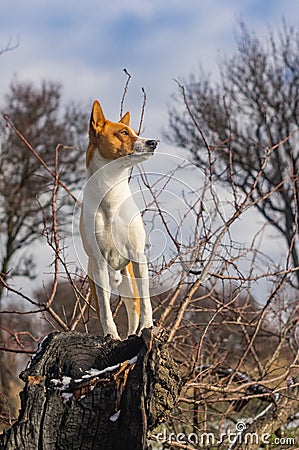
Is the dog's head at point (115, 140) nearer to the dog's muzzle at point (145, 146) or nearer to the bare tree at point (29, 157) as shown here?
the dog's muzzle at point (145, 146)

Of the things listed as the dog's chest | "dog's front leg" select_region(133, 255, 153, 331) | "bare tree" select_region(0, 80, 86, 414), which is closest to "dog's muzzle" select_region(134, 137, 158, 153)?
the dog's chest

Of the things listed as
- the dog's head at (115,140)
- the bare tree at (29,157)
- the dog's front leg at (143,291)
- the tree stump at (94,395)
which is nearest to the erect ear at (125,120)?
the dog's head at (115,140)

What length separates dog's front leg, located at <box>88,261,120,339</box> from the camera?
188 centimetres

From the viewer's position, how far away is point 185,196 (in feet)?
6.67

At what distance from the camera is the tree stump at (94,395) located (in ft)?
5.13

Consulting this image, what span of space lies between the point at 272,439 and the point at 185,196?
1992 millimetres

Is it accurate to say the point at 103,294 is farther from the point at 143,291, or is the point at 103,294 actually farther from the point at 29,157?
the point at 29,157

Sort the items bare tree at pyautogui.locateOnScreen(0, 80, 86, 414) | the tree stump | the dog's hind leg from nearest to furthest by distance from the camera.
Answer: the tree stump → the dog's hind leg → bare tree at pyautogui.locateOnScreen(0, 80, 86, 414)

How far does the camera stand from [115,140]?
1.85 m

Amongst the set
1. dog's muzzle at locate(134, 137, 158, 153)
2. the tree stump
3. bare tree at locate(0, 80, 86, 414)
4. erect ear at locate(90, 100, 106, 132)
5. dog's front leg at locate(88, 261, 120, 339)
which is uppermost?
bare tree at locate(0, 80, 86, 414)

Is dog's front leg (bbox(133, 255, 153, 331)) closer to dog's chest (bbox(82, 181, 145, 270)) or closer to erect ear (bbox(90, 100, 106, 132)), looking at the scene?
dog's chest (bbox(82, 181, 145, 270))

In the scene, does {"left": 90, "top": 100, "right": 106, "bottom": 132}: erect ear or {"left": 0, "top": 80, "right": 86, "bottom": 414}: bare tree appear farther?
{"left": 0, "top": 80, "right": 86, "bottom": 414}: bare tree

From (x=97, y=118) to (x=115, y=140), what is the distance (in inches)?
4.0

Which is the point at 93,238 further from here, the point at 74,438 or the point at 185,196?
the point at 74,438
